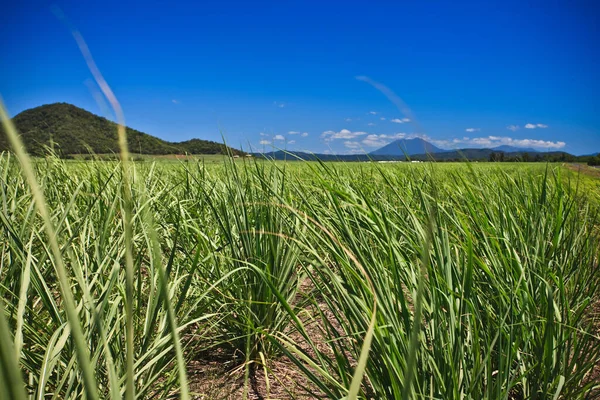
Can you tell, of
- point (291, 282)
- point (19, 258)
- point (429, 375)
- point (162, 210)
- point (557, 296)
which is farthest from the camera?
point (162, 210)

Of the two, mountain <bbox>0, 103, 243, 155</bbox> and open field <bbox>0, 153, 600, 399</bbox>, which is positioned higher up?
mountain <bbox>0, 103, 243, 155</bbox>

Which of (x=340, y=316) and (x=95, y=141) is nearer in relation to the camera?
(x=340, y=316)

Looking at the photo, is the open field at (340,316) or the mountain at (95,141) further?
the mountain at (95,141)

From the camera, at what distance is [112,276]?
95 centimetres

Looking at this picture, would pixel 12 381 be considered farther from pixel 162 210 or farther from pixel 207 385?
pixel 162 210

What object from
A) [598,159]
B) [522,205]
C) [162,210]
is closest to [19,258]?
[162,210]

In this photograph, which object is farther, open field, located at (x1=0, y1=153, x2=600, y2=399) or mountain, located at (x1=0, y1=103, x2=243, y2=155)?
mountain, located at (x1=0, y1=103, x2=243, y2=155)

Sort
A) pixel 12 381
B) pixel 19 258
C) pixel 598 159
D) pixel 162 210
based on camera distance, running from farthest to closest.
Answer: pixel 598 159 → pixel 162 210 → pixel 19 258 → pixel 12 381

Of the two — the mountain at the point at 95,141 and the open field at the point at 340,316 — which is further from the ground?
the mountain at the point at 95,141

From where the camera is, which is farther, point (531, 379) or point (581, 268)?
point (581, 268)

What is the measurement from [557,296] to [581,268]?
263 mm

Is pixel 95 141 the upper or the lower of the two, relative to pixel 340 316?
upper

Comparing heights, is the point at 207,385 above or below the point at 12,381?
below

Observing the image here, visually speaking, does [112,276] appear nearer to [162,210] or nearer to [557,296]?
[162,210]
